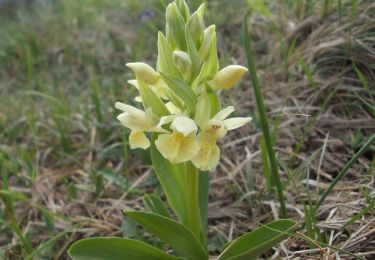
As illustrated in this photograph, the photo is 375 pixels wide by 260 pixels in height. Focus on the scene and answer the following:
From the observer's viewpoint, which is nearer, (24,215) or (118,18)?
(24,215)

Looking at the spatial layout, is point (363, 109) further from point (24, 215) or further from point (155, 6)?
point (155, 6)

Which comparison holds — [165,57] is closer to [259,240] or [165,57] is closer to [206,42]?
[206,42]

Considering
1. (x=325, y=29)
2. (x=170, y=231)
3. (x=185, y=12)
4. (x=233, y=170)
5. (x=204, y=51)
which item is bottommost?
(x=233, y=170)

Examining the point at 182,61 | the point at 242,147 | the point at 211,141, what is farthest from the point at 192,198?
the point at 242,147

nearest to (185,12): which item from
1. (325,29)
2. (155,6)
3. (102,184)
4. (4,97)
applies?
(102,184)

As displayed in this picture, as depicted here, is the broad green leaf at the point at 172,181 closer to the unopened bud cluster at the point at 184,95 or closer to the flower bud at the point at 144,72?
the unopened bud cluster at the point at 184,95

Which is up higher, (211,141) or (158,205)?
(211,141)

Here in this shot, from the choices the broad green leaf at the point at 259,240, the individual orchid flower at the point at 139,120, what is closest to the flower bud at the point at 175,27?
the individual orchid flower at the point at 139,120
